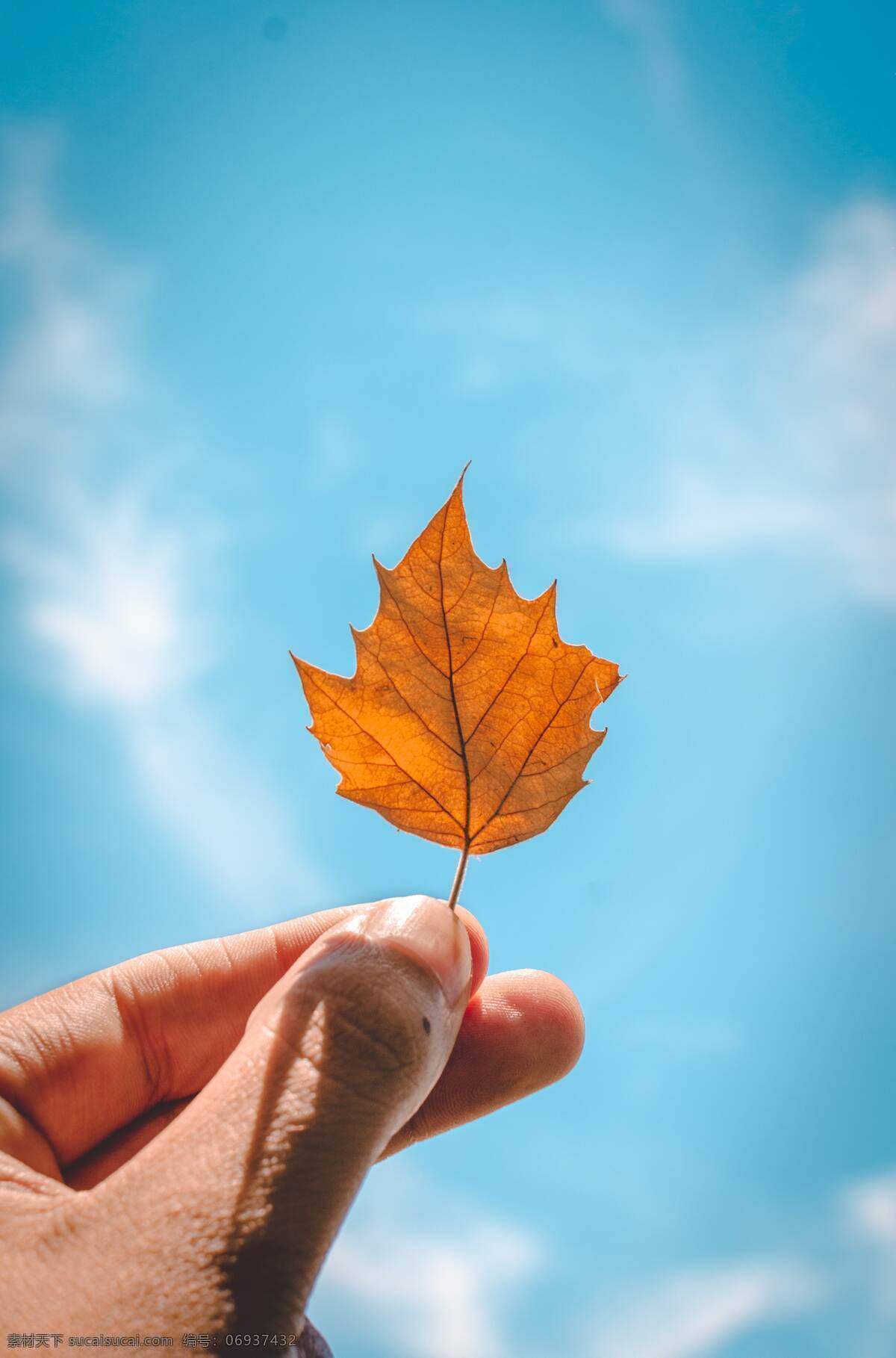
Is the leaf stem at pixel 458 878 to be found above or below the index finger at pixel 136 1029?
above

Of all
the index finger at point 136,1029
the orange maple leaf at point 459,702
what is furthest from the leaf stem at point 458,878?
the index finger at point 136,1029

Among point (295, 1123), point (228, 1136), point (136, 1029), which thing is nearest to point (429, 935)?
point (295, 1123)

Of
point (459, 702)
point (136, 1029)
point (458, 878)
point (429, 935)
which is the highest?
point (459, 702)

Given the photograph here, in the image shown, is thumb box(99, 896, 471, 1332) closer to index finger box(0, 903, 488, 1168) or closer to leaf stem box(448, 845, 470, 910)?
leaf stem box(448, 845, 470, 910)

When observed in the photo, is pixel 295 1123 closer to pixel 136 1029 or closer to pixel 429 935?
pixel 429 935

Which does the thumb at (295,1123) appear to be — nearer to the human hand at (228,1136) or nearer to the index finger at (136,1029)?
the human hand at (228,1136)

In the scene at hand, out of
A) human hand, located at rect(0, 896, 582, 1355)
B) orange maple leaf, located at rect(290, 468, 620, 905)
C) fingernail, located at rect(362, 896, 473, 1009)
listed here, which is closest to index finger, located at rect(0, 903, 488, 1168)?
human hand, located at rect(0, 896, 582, 1355)
